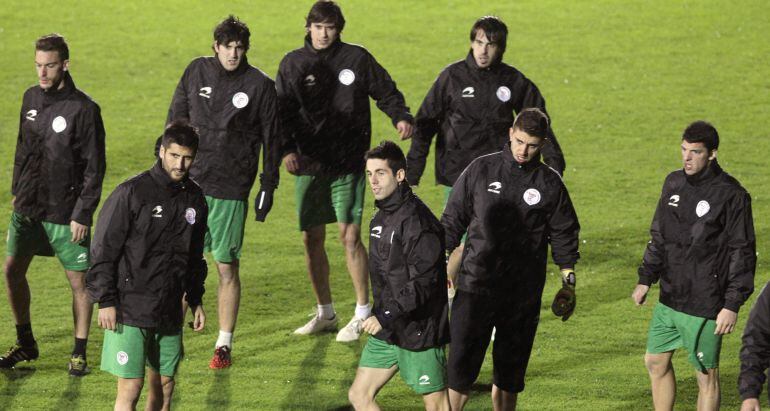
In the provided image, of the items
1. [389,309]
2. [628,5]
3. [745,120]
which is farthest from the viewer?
[628,5]

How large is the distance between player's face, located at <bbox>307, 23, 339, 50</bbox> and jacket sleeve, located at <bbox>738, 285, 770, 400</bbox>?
4.21 m

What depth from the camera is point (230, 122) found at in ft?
27.9

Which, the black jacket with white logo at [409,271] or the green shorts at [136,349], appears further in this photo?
the green shorts at [136,349]

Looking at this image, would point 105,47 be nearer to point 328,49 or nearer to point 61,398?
point 328,49

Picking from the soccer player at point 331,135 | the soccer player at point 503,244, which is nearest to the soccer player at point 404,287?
the soccer player at point 503,244

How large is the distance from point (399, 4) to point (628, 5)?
3204 millimetres

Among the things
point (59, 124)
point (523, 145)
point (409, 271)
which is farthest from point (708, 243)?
point (59, 124)

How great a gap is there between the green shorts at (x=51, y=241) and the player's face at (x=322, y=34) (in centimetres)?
194

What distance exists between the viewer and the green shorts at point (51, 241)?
8.23m

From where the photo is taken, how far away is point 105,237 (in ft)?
21.3

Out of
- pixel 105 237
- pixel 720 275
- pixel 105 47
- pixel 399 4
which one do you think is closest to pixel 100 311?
pixel 105 237

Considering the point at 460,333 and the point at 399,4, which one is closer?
the point at 460,333

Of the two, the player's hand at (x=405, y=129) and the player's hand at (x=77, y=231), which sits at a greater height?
the player's hand at (x=405, y=129)

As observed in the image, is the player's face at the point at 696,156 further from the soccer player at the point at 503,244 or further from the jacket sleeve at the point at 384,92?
the jacket sleeve at the point at 384,92
